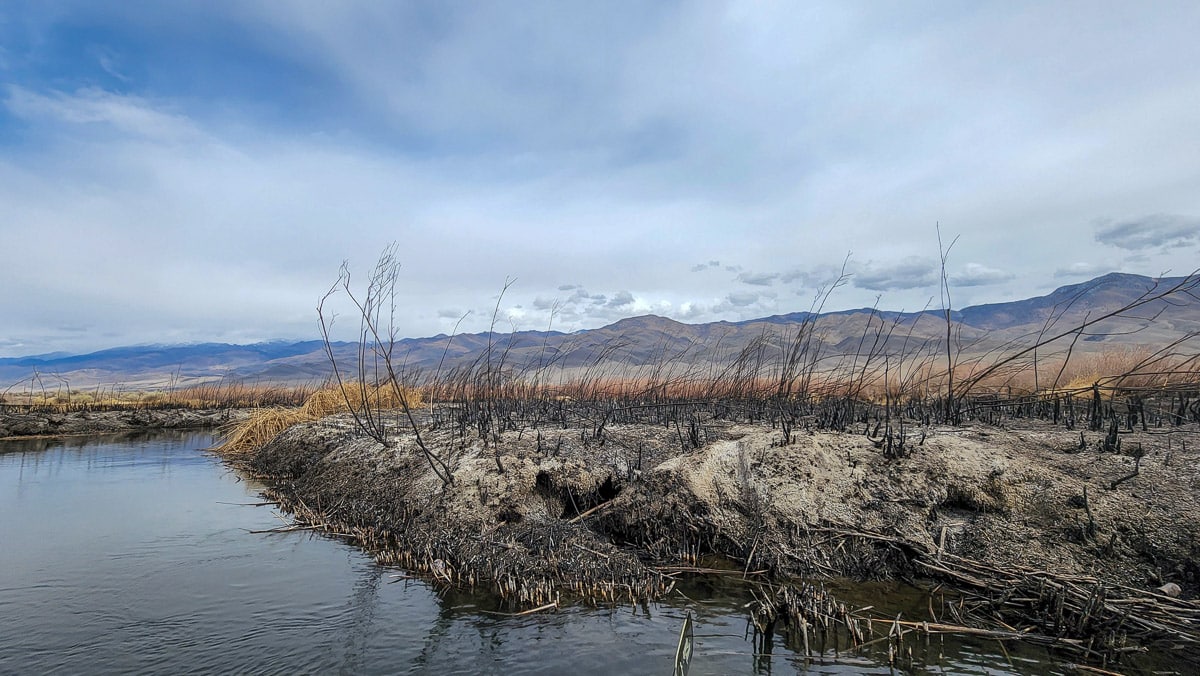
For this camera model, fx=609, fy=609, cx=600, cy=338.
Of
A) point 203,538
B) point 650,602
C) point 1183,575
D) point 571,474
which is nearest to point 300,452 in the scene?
point 203,538

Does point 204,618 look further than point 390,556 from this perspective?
No

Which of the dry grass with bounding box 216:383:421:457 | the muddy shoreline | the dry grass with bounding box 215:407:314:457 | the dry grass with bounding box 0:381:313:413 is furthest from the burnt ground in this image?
the dry grass with bounding box 0:381:313:413

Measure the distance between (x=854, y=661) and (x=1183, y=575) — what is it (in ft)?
10.6

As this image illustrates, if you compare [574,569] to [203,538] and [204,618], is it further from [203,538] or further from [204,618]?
[203,538]

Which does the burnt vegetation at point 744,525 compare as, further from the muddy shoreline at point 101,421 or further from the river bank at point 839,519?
the muddy shoreline at point 101,421

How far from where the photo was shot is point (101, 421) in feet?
76.5

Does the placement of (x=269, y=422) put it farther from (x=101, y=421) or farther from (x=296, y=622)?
(x=296, y=622)

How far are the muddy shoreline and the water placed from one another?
14946 mm

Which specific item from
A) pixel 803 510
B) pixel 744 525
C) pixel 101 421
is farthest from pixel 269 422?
pixel 803 510

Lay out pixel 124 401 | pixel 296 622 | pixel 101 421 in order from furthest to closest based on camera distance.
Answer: pixel 124 401 → pixel 101 421 → pixel 296 622

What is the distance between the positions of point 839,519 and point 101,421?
89.7 ft

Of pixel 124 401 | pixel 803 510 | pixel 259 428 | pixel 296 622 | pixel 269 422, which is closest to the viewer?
pixel 296 622

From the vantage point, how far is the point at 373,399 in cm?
2055

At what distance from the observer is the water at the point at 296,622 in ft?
16.2
